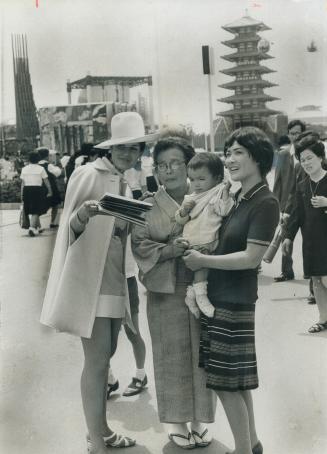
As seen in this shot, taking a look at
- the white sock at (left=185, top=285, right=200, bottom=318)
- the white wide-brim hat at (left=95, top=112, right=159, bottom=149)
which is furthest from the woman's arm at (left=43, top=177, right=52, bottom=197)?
the white sock at (left=185, top=285, right=200, bottom=318)

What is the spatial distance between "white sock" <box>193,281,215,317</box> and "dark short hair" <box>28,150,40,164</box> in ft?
14.8

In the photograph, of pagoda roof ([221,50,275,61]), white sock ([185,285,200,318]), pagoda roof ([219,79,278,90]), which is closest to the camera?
white sock ([185,285,200,318])

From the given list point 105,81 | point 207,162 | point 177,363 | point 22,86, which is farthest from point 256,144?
point 22,86

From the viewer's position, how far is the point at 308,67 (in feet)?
11.8

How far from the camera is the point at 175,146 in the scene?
8.36 ft

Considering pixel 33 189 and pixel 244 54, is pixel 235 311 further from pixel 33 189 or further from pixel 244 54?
pixel 33 189

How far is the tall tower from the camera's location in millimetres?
3430

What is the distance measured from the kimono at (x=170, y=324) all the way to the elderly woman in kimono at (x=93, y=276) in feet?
0.47

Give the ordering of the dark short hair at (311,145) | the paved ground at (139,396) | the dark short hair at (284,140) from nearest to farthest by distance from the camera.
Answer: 1. the paved ground at (139,396)
2. the dark short hair at (311,145)
3. the dark short hair at (284,140)

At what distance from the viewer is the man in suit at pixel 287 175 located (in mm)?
5117

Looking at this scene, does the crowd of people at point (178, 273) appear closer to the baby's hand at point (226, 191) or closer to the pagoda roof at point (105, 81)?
the baby's hand at point (226, 191)

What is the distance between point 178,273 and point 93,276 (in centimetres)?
39

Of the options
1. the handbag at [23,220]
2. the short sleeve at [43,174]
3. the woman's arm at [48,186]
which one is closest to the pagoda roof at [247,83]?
the short sleeve at [43,174]

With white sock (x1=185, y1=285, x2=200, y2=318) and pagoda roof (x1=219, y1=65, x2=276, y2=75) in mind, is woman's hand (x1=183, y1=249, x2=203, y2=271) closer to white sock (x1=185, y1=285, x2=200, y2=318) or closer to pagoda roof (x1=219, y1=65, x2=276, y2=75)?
white sock (x1=185, y1=285, x2=200, y2=318)
